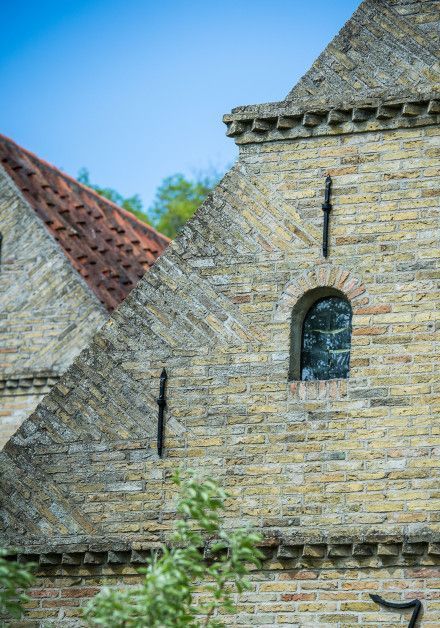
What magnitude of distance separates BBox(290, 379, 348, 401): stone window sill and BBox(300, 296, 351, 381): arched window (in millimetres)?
152

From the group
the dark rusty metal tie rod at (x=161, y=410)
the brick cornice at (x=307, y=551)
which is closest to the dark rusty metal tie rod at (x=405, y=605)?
the brick cornice at (x=307, y=551)

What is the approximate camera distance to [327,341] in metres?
14.1

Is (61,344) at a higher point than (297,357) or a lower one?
higher

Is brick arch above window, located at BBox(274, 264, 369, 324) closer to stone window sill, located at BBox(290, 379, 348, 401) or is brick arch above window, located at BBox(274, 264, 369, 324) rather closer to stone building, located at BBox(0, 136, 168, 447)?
stone window sill, located at BBox(290, 379, 348, 401)

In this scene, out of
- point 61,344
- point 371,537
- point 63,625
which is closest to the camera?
point 371,537

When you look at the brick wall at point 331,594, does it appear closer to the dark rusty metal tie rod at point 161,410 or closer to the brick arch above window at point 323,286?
the dark rusty metal tie rod at point 161,410

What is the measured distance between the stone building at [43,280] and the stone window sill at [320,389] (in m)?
5.09

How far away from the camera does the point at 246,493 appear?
1378cm

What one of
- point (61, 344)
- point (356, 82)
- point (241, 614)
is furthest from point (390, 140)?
point (61, 344)

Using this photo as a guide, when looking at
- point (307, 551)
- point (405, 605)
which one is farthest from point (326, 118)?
point (405, 605)

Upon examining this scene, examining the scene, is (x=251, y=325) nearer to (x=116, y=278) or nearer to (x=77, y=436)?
(x=77, y=436)

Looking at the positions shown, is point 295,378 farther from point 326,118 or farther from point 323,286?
point 326,118

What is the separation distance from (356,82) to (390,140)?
654 mm

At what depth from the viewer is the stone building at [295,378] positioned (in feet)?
43.8
